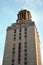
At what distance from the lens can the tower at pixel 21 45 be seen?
5850 centimetres

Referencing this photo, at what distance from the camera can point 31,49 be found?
59938mm

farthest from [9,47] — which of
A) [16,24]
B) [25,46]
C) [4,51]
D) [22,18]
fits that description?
[22,18]

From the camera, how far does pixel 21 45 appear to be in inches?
2463

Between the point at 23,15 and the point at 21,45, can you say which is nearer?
the point at 21,45

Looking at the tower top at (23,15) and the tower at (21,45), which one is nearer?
the tower at (21,45)

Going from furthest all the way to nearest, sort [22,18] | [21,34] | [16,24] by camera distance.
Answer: [22,18]
[16,24]
[21,34]

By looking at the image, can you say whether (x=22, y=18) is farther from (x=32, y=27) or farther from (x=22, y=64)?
(x=22, y=64)

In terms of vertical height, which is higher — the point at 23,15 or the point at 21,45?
the point at 23,15

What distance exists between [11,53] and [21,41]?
6530 mm

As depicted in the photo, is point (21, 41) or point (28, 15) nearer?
point (21, 41)

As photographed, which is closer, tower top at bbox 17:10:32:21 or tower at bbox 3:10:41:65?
tower at bbox 3:10:41:65

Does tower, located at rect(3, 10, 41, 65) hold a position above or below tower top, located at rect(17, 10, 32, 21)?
below

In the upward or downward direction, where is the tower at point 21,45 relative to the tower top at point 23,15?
downward

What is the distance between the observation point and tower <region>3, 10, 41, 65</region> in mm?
58500
